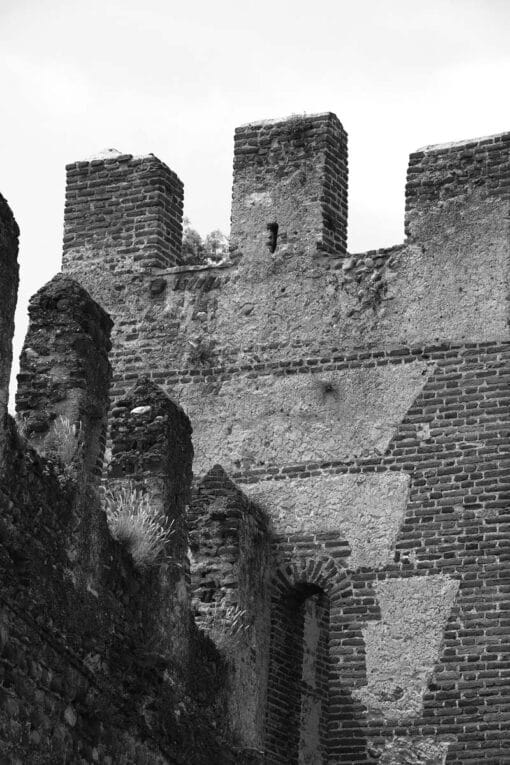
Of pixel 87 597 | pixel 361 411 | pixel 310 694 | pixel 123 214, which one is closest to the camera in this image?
pixel 87 597

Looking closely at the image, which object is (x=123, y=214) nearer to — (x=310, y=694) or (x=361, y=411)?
(x=361, y=411)

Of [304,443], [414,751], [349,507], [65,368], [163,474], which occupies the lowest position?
[414,751]

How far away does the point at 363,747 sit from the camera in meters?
17.0

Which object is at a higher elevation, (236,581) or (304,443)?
(304,443)

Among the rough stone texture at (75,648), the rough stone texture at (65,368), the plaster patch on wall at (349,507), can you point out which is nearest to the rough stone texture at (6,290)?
the rough stone texture at (75,648)

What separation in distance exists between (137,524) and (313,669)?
3.52m

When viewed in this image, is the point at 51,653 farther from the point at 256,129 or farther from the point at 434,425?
the point at 256,129

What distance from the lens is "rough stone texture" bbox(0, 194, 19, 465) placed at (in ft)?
42.0

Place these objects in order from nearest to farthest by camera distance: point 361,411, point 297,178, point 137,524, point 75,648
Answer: point 75,648 < point 137,524 < point 361,411 < point 297,178

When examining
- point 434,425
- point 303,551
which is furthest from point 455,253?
point 303,551

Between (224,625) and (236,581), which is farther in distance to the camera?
(236,581)

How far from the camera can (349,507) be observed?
17656 mm

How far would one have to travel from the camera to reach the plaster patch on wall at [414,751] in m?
16.7

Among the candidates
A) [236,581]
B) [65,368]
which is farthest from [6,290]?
[236,581]
